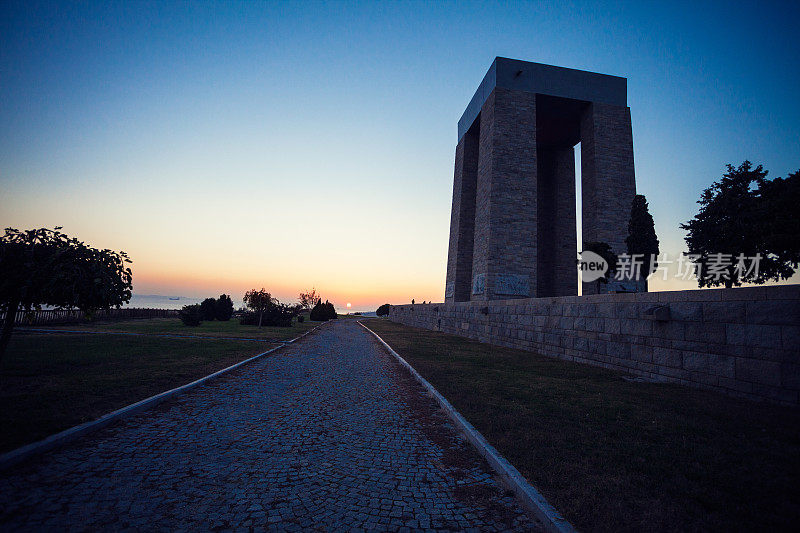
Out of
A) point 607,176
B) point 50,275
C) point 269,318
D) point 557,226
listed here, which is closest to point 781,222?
point 607,176

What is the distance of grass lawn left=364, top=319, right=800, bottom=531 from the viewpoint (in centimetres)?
303

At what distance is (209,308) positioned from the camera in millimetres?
35031

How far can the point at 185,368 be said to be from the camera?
30.7ft

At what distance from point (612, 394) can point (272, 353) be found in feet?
36.8

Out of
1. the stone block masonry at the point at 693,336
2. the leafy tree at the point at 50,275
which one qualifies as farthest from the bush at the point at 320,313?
the leafy tree at the point at 50,275

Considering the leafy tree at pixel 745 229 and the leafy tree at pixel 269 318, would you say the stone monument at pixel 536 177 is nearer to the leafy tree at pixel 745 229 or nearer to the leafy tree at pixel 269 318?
the leafy tree at pixel 745 229

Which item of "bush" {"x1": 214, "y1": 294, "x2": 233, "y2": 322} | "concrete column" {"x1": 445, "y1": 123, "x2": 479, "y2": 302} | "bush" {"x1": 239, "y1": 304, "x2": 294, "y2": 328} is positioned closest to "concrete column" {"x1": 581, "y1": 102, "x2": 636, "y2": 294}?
"concrete column" {"x1": 445, "y1": 123, "x2": 479, "y2": 302}

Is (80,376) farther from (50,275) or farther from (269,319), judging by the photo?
(269,319)

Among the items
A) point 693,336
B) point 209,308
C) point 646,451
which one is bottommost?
point 646,451

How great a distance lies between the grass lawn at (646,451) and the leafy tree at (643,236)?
744 inches

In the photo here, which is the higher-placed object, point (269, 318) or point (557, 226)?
point (557, 226)

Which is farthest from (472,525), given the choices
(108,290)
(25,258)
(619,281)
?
(619,281)

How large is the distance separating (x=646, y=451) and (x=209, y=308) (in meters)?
37.5

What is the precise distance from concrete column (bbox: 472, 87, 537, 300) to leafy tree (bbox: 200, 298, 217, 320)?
25.3 meters
